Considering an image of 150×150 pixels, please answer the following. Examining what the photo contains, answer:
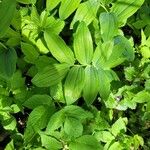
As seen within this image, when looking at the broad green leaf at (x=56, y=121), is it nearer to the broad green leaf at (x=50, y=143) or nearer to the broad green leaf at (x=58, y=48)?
the broad green leaf at (x=50, y=143)

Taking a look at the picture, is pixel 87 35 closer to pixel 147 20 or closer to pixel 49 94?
pixel 49 94

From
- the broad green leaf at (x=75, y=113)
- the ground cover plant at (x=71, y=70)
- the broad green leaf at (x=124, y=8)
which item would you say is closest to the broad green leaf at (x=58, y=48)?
the ground cover plant at (x=71, y=70)

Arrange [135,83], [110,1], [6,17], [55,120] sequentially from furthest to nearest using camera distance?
1. [135,83]
2. [110,1]
3. [55,120]
4. [6,17]

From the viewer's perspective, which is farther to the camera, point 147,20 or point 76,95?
point 147,20

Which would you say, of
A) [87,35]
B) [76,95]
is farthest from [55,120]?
[87,35]

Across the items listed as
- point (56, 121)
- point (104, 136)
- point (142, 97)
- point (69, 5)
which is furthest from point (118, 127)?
point (69, 5)

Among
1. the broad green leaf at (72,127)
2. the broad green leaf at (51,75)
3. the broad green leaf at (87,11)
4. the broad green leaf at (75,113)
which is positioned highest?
the broad green leaf at (87,11)
